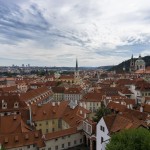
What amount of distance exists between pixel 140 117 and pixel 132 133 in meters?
19.0

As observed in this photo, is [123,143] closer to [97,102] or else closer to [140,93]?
[97,102]

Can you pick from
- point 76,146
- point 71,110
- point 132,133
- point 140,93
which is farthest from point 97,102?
point 132,133

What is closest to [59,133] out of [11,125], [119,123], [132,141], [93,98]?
[11,125]

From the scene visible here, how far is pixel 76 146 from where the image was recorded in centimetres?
5522

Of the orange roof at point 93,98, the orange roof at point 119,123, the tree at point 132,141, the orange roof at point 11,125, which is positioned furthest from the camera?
the orange roof at point 93,98

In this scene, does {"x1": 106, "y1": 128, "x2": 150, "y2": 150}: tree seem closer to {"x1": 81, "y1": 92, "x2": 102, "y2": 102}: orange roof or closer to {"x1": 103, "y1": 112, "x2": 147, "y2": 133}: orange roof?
{"x1": 103, "y1": 112, "x2": 147, "y2": 133}: orange roof

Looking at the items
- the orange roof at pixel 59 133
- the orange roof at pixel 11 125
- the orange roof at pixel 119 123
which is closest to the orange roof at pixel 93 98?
the orange roof at pixel 59 133

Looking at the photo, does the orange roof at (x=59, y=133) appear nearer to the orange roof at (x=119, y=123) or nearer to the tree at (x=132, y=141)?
the orange roof at (x=119, y=123)

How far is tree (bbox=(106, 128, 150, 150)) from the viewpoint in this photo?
33625 mm

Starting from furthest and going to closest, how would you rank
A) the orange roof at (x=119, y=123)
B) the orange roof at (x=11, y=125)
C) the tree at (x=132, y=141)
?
the orange roof at (x=11, y=125) < the orange roof at (x=119, y=123) < the tree at (x=132, y=141)

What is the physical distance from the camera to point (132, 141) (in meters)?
34.0

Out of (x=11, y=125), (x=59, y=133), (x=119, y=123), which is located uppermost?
(x=119, y=123)

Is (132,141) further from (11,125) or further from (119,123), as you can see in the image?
(11,125)

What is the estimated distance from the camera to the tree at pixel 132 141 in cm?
3362
